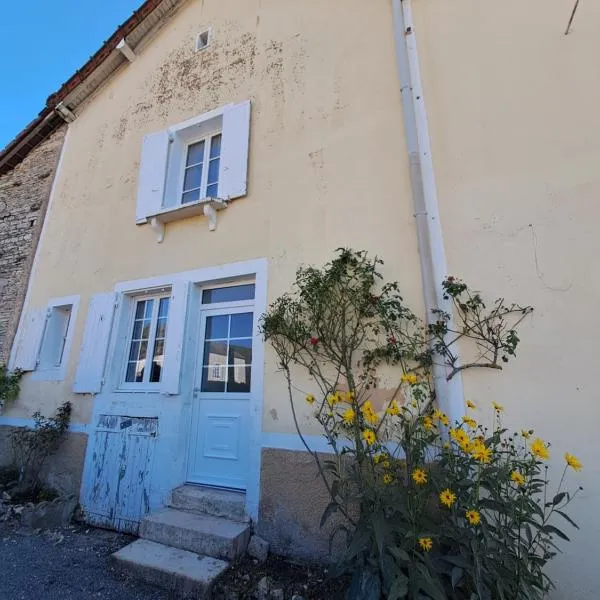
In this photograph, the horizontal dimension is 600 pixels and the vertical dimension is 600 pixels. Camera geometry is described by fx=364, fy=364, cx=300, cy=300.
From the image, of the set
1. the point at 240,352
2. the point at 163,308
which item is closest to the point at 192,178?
the point at 163,308

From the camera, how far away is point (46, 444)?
185 inches

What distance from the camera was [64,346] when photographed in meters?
5.54

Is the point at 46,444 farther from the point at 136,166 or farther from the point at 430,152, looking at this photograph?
the point at 430,152

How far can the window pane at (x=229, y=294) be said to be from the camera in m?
4.45

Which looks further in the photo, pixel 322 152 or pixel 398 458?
pixel 322 152

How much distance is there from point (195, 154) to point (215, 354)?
324 cm

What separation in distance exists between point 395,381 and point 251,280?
2.08 metres

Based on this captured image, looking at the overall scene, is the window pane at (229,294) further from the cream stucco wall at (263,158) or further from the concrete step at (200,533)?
the concrete step at (200,533)

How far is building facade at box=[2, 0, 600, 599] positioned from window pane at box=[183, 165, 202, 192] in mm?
37

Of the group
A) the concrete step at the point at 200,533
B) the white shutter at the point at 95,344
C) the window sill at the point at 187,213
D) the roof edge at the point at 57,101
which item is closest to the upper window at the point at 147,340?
the white shutter at the point at 95,344

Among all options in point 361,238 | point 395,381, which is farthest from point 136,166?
point 395,381

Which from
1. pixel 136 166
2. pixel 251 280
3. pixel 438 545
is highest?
pixel 136 166

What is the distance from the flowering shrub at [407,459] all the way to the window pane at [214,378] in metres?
0.91

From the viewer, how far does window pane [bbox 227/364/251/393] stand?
4172 mm
